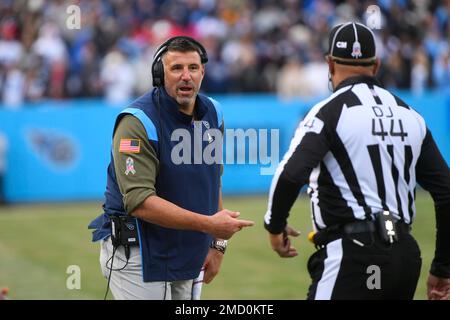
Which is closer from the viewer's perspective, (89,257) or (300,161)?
(300,161)

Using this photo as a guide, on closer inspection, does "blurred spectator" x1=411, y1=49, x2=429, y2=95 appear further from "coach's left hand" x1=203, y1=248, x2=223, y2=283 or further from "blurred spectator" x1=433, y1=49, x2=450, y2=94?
"coach's left hand" x1=203, y1=248, x2=223, y2=283

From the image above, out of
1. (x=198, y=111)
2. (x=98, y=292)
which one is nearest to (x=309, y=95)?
(x=98, y=292)

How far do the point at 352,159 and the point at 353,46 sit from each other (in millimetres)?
628

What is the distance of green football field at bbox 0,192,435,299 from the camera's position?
9781 mm

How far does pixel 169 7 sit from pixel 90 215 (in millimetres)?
6702

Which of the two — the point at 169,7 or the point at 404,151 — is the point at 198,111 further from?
the point at 169,7

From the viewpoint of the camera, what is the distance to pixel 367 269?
5.06 metres

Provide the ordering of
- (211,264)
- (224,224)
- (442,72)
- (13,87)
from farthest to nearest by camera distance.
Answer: (442,72), (13,87), (211,264), (224,224)

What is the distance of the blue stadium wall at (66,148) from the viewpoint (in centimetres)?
1672

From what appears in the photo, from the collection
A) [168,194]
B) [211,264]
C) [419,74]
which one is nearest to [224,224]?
[168,194]

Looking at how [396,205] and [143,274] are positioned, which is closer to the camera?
[396,205]

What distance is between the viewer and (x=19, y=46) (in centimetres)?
1814

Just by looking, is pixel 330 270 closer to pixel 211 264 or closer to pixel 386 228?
pixel 386 228

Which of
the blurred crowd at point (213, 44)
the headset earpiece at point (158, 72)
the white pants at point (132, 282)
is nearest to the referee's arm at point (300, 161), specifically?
the white pants at point (132, 282)
